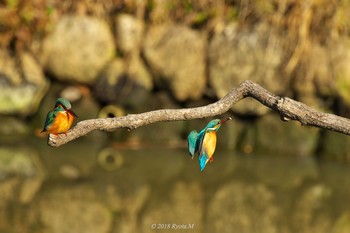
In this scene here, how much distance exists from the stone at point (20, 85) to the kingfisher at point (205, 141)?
7952mm

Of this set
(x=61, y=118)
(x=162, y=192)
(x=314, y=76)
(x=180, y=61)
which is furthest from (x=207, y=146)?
(x=180, y=61)

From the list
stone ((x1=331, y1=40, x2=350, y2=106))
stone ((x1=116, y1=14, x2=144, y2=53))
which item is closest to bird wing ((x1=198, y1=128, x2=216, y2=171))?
stone ((x1=331, y1=40, x2=350, y2=106))

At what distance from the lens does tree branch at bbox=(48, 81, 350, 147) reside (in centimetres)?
206

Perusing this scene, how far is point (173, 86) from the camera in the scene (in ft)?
30.5

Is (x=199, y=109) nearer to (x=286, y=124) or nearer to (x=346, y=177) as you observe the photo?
(x=346, y=177)

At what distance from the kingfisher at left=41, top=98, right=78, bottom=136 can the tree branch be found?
28 millimetres

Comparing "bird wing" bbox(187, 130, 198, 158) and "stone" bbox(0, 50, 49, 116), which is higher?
"stone" bbox(0, 50, 49, 116)

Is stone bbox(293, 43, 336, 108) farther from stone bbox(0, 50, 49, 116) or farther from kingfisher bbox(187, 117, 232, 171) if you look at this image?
kingfisher bbox(187, 117, 232, 171)

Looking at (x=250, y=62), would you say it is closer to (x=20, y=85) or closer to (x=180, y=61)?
(x=180, y=61)

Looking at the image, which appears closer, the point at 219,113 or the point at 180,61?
the point at 219,113

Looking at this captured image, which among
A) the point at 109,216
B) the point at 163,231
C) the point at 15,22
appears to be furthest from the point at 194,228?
the point at 15,22

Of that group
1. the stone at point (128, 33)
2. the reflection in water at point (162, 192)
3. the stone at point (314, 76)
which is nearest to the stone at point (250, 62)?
the stone at point (314, 76)

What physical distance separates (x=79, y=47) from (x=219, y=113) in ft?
24.9

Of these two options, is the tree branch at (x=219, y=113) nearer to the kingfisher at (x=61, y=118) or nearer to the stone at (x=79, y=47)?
the kingfisher at (x=61, y=118)
